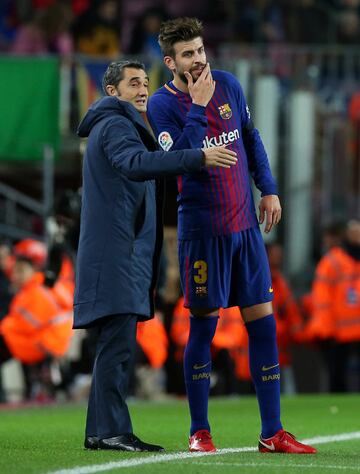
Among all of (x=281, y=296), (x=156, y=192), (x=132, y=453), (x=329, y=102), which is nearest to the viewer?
(x=132, y=453)

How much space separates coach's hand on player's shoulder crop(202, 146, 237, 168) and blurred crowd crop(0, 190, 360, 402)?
23.3 feet

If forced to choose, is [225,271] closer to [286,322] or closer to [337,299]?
[337,299]

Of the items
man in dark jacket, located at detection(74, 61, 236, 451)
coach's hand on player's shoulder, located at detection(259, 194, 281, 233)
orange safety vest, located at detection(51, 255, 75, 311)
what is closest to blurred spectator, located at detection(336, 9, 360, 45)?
orange safety vest, located at detection(51, 255, 75, 311)

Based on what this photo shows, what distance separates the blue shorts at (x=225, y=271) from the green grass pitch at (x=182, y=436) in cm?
74

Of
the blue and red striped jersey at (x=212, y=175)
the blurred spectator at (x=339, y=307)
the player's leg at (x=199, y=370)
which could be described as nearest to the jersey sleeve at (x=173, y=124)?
the blue and red striped jersey at (x=212, y=175)

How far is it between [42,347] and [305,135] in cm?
447

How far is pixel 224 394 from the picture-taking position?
55.8 ft

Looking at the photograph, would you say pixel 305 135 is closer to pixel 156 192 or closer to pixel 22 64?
pixel 22 64

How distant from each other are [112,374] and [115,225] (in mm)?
704

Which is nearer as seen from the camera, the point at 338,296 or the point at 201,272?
the point at 201,272

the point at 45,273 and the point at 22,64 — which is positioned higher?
the point at 22,64

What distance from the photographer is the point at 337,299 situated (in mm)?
16766

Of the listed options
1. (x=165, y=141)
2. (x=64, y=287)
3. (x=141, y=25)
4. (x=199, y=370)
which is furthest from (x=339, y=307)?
(x=165, y=141)

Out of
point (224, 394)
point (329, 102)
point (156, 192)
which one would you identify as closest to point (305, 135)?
point (329, 102)
